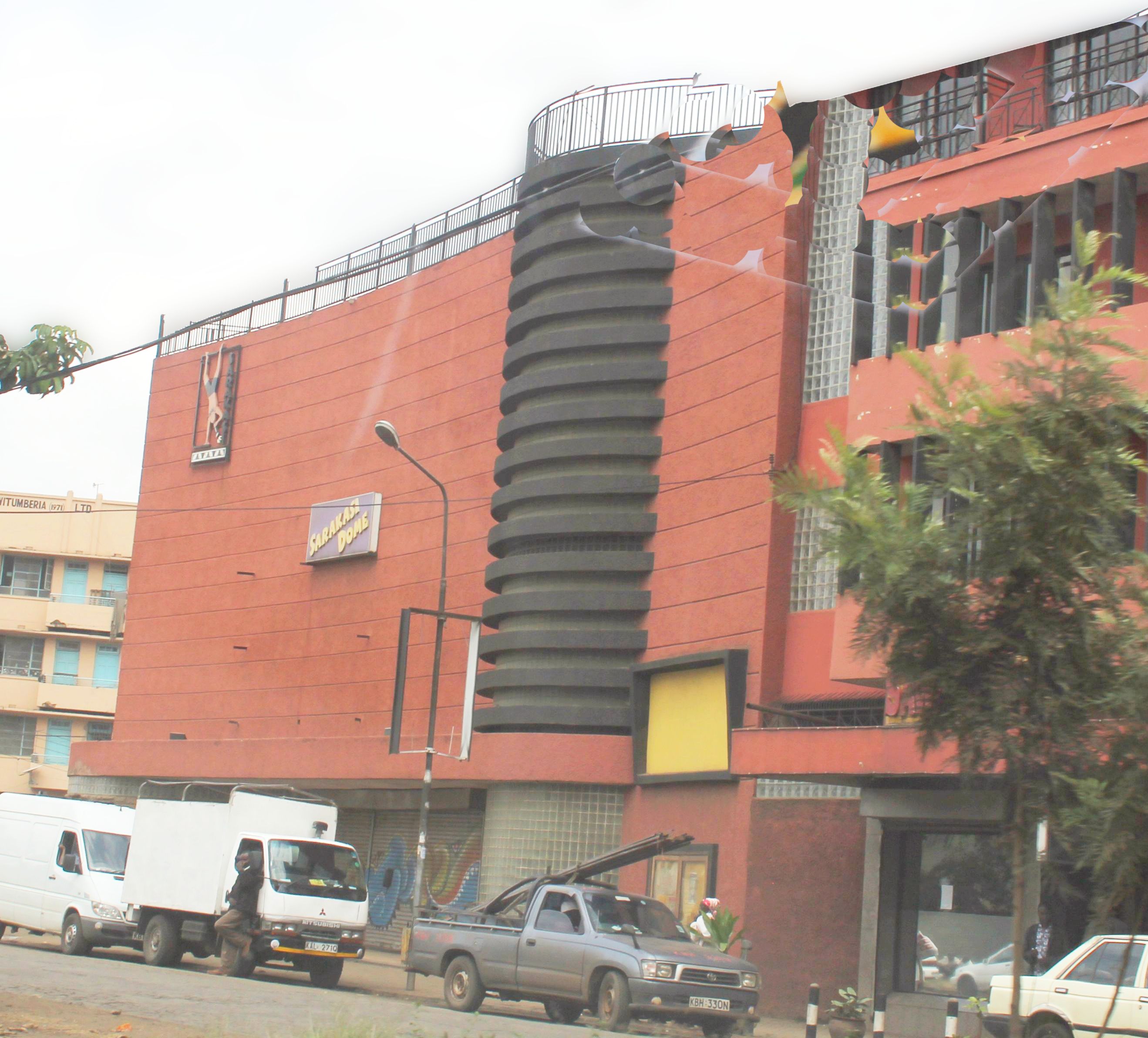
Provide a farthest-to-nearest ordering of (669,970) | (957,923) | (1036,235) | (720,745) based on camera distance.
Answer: (720,745)
(957,923)
(1036,235)
(669,970)

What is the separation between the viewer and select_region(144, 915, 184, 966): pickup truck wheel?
2164cm

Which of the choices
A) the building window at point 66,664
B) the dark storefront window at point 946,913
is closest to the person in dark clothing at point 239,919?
the dark storefront window at point 946,913

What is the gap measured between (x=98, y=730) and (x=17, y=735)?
3526mm

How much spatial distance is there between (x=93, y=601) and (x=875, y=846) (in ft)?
168

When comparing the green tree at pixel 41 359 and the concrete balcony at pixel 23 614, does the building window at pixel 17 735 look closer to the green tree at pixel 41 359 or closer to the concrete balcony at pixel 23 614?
the concrete balcony at pixel 23 614

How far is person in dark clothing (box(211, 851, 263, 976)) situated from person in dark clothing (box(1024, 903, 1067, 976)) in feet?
32.5

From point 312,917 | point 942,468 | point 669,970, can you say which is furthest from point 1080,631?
point 312,917

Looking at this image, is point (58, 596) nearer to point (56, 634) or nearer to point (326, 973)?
point (56, 634)

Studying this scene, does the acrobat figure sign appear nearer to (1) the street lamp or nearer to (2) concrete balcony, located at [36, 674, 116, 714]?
(1) the street lamp

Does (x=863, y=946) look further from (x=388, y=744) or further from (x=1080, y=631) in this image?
(x=1080, y=631)

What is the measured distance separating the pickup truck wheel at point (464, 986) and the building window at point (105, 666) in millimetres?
49954

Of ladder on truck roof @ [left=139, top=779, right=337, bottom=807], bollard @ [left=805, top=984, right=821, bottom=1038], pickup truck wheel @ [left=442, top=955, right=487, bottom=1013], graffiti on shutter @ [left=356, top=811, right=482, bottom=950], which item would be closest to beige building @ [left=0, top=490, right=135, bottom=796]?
ladder on truck roof @ [left=139, top=779, right=337, bottom=807]

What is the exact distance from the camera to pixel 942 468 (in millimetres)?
7527

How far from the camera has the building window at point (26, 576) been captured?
65562mm
